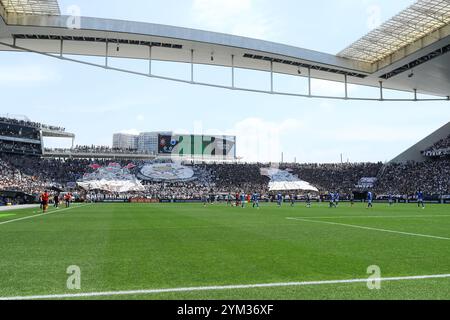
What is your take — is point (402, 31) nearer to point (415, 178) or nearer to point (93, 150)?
point (415, 178)

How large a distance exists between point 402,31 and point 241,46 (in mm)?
11955

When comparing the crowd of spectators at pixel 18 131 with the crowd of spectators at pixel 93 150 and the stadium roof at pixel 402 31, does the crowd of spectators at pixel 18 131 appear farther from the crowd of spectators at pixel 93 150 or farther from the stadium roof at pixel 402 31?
the stadium roof at pixel 402 31

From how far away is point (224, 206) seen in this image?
4300 cm

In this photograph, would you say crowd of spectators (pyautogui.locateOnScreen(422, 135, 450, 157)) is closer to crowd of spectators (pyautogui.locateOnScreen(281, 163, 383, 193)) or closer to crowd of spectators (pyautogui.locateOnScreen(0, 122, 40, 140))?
crowd of spectators (pyautogui.locateOnScreen(281, 163, 383, 193))

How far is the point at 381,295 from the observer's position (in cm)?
530

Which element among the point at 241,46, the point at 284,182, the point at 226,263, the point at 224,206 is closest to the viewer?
the point at 226,263

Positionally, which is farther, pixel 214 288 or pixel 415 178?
pixel 415 178

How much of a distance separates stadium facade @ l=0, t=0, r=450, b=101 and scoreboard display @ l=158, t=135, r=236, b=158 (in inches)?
2492

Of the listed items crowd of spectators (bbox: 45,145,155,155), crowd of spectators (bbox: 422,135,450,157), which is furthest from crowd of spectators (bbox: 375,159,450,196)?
crowd of spectators (bbox: 45,145,155,155)

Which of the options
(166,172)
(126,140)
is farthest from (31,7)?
(126,140)

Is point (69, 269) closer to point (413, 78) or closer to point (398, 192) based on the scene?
point (413, 78)

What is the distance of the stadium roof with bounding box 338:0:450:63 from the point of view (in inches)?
1082

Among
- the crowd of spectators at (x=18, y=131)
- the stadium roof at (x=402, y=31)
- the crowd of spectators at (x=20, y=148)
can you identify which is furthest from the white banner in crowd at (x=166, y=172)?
the stadium roof at (x=402, y=31)
